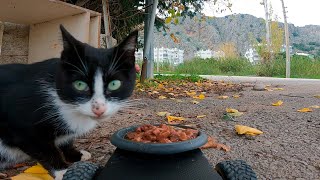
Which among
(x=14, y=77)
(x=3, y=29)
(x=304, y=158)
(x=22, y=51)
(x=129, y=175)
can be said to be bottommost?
(x=304, y=158)

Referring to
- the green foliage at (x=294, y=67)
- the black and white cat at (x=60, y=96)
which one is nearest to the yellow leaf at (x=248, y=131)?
the black and white cat at (x=60, y=96)

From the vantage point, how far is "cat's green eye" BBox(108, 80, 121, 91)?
1.43 m

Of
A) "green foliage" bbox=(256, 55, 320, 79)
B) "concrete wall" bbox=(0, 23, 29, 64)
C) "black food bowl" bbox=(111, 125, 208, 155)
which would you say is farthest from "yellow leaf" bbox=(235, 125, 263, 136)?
"green foliage" bbox=(256, 55, 320, 79)

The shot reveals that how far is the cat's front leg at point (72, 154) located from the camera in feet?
5.88

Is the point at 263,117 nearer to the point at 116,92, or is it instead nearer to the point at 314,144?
the point at 314,144

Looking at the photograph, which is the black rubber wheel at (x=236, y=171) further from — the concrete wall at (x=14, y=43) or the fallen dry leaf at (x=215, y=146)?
the concrete wall at (x=14, y=43)

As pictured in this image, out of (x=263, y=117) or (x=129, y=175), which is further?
(x=263, y=117)

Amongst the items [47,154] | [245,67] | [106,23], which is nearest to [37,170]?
[47,154]

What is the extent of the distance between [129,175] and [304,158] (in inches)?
42.9

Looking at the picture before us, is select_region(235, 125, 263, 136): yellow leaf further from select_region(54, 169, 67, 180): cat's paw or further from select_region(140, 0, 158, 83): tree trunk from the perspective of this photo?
Answer: select_region(140, 0, 158, 83): tree trunk

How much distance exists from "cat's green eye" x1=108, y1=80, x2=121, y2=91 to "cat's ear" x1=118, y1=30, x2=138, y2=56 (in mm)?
149

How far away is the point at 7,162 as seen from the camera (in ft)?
5.53

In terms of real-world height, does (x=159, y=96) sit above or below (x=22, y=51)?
below

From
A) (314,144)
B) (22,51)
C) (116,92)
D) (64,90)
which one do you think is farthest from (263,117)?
(22,51)
